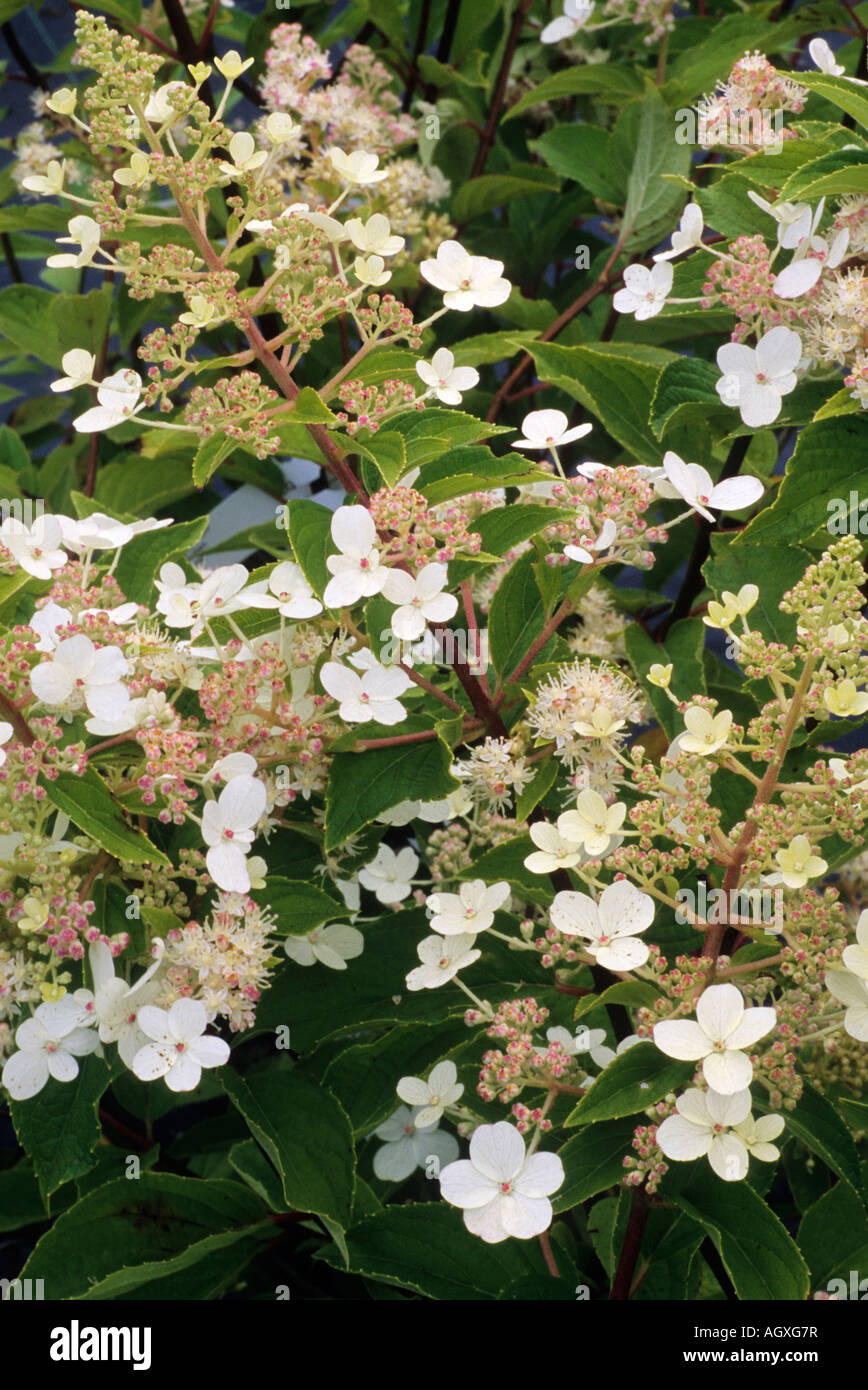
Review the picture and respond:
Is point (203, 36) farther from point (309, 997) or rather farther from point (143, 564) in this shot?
point (309, 997)

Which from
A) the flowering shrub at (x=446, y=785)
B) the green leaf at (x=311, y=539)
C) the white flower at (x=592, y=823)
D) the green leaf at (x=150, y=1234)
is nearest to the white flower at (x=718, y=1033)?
the flowering shrub at (x=446, y=785)

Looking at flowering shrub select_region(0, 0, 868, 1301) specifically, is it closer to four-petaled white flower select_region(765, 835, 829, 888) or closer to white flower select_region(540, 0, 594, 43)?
four-petaled white flower select_region(765, 835, 829, 888)

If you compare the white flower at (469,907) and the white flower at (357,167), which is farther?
the white flower at (357,167)

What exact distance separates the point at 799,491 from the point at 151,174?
1.56 feet

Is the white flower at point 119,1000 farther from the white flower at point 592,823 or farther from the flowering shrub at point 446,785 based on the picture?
the white flower at point 592,823

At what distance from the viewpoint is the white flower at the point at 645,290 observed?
3.38ft

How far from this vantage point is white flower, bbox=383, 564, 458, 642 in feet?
2.63

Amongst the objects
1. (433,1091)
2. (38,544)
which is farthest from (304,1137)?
(38,544)

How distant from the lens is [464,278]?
1002mm

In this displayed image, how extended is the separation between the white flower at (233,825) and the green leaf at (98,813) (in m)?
0.03

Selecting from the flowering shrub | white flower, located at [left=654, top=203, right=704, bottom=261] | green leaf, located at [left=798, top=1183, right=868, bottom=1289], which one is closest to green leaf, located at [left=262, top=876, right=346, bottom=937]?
the flowering shrub

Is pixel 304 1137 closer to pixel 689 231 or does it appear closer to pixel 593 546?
pixel 593 546

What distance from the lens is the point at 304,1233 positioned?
4.02 feet

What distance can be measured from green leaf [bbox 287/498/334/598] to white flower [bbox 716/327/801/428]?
0.94ft
